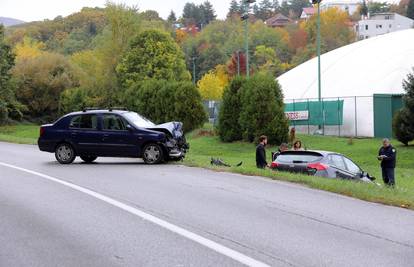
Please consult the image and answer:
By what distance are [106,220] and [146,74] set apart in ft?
179

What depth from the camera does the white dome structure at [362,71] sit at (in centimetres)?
5084

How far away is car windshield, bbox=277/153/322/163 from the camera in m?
16.6

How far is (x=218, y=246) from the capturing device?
7.75m

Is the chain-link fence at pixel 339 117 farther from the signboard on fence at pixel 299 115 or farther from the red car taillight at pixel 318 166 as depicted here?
the red car taillight at pixel 318 166

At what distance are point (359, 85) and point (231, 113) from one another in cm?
1615

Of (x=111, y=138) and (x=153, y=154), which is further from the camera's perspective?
(x=111, y=138)

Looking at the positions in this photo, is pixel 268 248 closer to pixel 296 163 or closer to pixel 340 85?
pixel 296 163

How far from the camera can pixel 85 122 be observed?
20312 mm

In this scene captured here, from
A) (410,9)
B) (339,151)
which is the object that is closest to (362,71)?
(339,151)

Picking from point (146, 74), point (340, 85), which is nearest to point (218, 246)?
point (340, 85)

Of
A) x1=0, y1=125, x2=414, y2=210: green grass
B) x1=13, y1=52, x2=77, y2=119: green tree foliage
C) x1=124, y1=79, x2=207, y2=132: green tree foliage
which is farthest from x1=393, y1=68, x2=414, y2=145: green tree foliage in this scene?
x1=13, y1=52, x2=77, y2=119: green tree foliage

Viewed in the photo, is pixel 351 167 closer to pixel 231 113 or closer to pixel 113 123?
pixel 113 123

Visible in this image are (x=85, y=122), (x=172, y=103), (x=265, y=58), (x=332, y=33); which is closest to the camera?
(x=85, y=122)

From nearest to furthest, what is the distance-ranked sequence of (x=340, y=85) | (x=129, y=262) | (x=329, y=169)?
(x=129, y=262)
(x=329, y=169)
(x=340, y=85)
